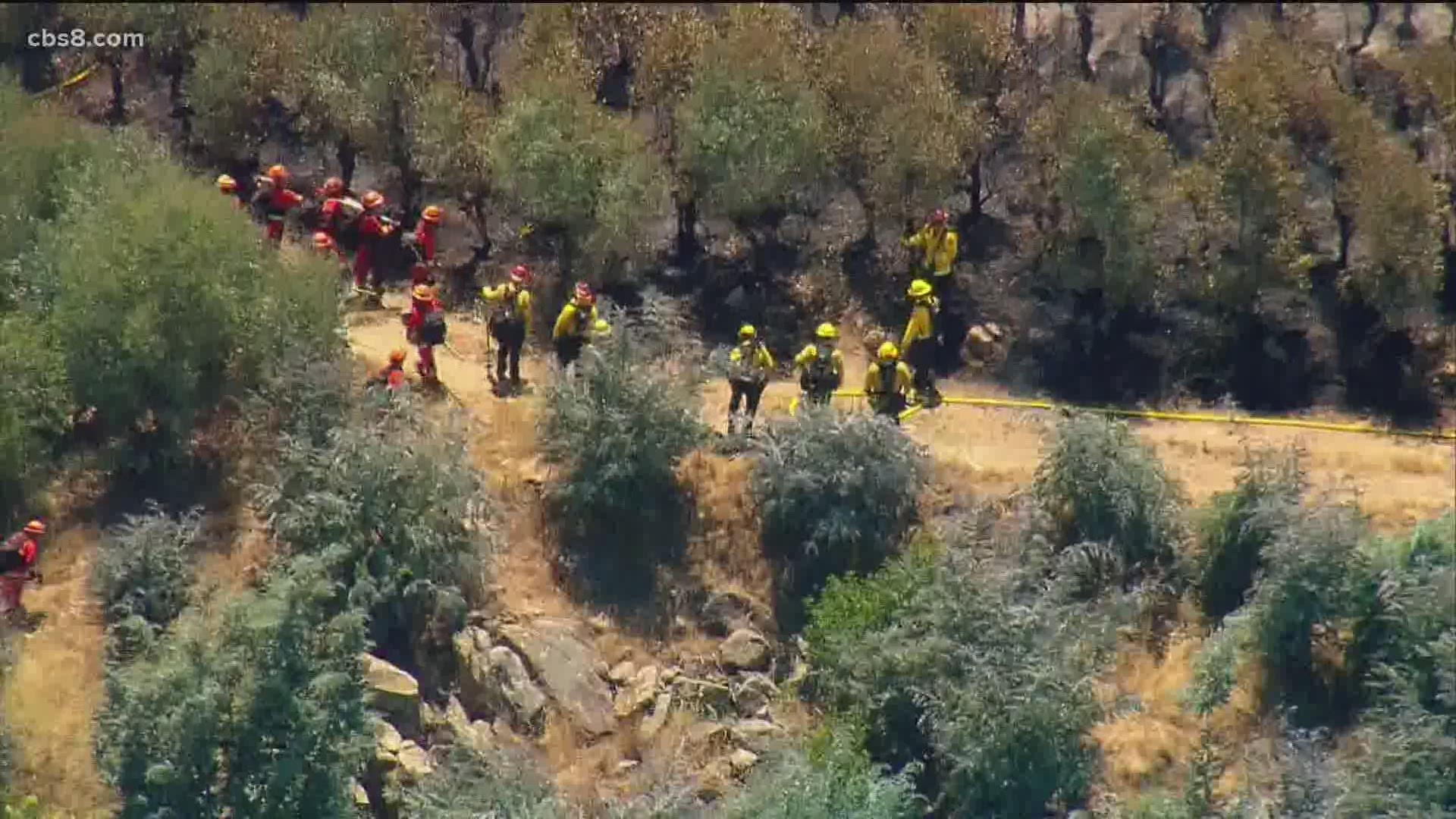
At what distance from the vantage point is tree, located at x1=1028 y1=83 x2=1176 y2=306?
34.0 m

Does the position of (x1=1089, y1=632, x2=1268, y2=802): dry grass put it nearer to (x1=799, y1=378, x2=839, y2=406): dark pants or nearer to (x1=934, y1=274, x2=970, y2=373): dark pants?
(x1=799, y1=378, x2=839, y2=406): dark pants

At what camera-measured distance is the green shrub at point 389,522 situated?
89.9 ft

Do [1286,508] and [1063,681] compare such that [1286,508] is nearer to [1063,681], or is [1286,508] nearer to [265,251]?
[1063,681]

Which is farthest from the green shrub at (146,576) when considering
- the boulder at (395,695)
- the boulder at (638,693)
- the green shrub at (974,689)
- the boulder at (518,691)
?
the green shrub at (974,689)

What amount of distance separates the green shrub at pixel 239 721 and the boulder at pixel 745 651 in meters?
5.48

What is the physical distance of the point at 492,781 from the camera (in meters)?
25.2

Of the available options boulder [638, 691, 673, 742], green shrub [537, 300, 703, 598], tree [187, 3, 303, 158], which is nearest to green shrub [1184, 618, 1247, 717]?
boulder [638, 691, 673, 742]

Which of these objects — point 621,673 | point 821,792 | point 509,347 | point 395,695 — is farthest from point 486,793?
point 509,347

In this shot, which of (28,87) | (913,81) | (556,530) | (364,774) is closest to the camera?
(364,774)

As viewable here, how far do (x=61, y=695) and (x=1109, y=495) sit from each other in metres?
13.9

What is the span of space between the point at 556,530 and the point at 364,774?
5.14m

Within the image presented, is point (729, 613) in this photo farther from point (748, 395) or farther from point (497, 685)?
point (497, 685)

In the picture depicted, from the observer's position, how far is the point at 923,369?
33.7 m

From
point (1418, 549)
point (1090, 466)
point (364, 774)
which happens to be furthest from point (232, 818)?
point (1418, 549)
